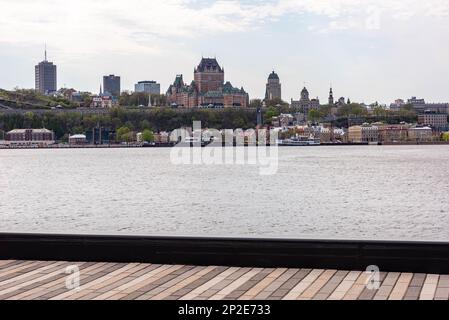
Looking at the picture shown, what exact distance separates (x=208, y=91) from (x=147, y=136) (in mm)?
38552

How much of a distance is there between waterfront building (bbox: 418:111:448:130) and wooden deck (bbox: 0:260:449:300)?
119560 millimetres

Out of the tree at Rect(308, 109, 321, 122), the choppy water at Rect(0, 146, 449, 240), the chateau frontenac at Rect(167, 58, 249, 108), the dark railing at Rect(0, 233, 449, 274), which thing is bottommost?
the choppy water at Rect(0, 146, 449, 240)

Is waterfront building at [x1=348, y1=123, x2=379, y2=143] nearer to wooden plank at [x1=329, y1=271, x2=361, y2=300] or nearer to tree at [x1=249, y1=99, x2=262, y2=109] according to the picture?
tree at [x1=249, y1=99, x2=262, y2=109]

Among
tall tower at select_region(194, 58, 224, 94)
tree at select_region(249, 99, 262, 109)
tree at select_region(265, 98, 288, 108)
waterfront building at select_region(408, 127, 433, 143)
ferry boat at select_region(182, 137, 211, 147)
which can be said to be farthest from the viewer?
tree at select_region(265, 98, 288, 108)

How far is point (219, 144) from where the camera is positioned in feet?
317

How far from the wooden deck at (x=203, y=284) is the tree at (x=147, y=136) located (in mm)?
93795

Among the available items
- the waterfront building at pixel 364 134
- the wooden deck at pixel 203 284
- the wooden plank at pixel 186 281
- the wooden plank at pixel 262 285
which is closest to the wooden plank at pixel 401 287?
the wooden deck at pixel 203 284

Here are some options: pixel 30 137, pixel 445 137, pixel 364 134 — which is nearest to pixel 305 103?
pixel 364 134

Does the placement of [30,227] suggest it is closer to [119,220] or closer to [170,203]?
[119,220]

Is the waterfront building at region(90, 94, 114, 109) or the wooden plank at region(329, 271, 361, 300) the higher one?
the waterfront building at region(90, 94, 114, 109)

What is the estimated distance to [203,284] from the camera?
3.64m

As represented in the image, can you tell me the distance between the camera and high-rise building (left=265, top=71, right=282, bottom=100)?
153 m

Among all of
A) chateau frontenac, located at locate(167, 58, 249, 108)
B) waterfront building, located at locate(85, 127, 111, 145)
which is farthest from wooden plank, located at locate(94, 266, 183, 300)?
chateau frontenac, located at locate(167, 58, 249, 108)

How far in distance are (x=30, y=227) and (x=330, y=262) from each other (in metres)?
14.7
